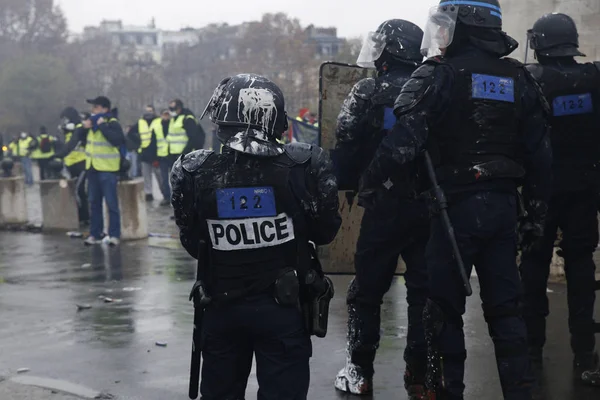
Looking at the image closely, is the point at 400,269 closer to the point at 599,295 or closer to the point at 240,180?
the point at 599,295

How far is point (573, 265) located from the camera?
577cm

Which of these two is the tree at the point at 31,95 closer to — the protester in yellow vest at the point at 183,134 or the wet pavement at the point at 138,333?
the protester in yellow vest at the point at 183,134

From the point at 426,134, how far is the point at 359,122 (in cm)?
75

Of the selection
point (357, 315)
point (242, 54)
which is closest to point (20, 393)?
point (357, 315)

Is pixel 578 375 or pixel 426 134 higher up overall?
pixel 426 134

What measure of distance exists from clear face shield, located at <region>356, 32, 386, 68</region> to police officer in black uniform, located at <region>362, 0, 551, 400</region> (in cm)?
72

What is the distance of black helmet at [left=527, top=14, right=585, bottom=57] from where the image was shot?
5.57 metres

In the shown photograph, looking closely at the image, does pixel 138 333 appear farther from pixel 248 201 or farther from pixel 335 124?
pixel 248 201

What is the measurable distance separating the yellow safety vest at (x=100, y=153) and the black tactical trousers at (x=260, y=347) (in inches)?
332

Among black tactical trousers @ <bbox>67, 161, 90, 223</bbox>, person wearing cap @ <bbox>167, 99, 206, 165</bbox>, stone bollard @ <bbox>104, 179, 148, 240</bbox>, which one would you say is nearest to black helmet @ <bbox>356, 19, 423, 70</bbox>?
stone bollard @ <bbox>104, 179, 148, 240</bbox>

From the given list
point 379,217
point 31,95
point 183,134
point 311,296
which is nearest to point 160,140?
point 183,134

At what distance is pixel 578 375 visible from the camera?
18.6 feet

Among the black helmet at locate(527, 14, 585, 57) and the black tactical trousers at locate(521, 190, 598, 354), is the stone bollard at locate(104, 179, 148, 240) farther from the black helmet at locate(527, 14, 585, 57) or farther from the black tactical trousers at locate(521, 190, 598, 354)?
the black helmet at locate(527, 14, 585, 57)

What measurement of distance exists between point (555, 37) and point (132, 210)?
8012 mm
